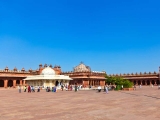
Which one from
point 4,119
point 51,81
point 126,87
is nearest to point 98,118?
point 4,119

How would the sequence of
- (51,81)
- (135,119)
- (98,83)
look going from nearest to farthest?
1. (135,119)
2. (51,81)
3. (98,83)

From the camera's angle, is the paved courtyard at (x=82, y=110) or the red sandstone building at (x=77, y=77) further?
the red sandstone building at (x=77, y=77)

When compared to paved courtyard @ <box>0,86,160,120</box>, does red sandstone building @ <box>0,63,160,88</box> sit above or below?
above

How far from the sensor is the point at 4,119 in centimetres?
913

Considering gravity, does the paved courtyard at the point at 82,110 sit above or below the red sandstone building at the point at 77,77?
below

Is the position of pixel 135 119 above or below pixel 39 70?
below

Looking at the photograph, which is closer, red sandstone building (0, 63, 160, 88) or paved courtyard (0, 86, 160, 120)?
paved courtyard (0, 86, 160, 120)

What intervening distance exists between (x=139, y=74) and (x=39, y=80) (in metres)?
49.1

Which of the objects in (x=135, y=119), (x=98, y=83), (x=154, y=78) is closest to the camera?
(x=135, y=119)

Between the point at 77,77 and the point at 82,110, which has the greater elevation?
the point at 77,77

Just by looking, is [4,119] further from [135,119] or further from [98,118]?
[135,119]

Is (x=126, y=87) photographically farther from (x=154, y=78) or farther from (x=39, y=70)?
(x=154, y=78)

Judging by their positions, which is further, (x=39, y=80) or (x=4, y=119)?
(x=39, y=80)

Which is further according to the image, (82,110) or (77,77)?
(77,77)
